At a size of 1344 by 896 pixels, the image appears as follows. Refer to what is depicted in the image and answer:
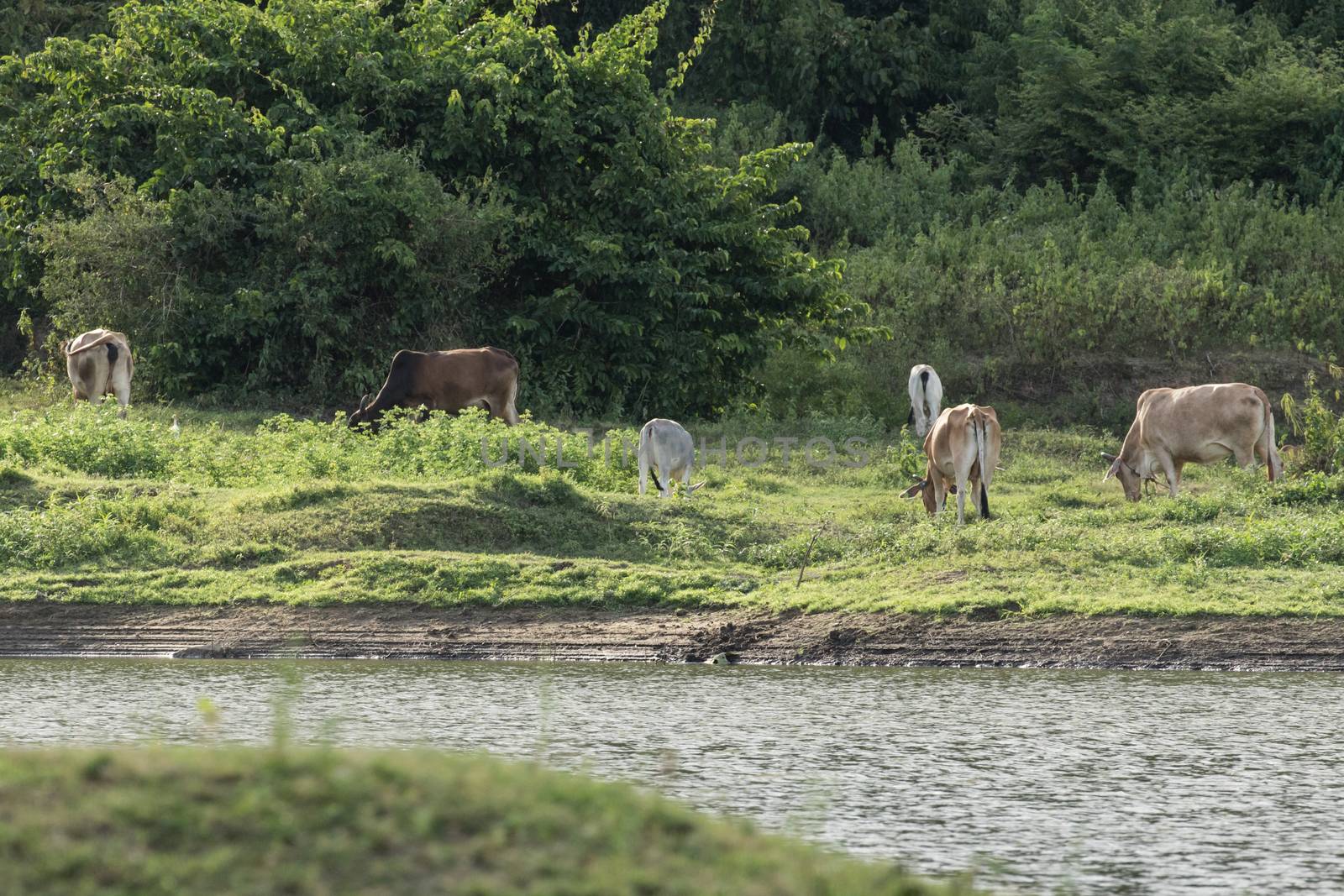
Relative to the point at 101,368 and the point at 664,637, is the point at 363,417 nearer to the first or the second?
the point at 101,368

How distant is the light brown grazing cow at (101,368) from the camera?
18.0 meters

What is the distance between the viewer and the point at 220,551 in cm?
1135

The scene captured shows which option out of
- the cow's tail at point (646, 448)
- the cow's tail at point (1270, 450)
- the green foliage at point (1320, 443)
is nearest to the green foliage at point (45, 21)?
the cow's tail at point (646, 448)

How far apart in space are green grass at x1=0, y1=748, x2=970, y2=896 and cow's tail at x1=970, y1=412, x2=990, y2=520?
28.7ft

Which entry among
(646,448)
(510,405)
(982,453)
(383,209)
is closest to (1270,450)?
(982,453)

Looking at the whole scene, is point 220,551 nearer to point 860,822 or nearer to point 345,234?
point 860,822

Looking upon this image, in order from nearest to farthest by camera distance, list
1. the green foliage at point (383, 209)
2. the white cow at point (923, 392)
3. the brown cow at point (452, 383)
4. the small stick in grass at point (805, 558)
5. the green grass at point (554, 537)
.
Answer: the green grass at point (554, 537)
the small stick in grass at point (805, 558)
the brown cow at point (452, 383)
the white cow at point (923, 392)
the green foliage at point (383, 209)

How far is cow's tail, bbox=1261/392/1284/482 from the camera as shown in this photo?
14031 millimetres

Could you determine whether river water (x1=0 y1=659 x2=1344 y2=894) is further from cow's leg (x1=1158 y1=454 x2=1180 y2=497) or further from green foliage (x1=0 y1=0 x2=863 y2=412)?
green foliage (x1=0 y1=0 x2=863 y2=412)

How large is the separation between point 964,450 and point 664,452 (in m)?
2.34

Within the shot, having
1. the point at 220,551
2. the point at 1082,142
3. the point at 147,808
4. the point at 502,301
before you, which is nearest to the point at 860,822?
the point at 147,808

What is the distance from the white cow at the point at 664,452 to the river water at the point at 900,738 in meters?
4.22

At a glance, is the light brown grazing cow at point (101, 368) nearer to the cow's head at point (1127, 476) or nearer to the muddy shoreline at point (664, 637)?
the muddy shoreline at point (664, 637)

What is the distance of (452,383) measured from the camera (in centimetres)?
1703
